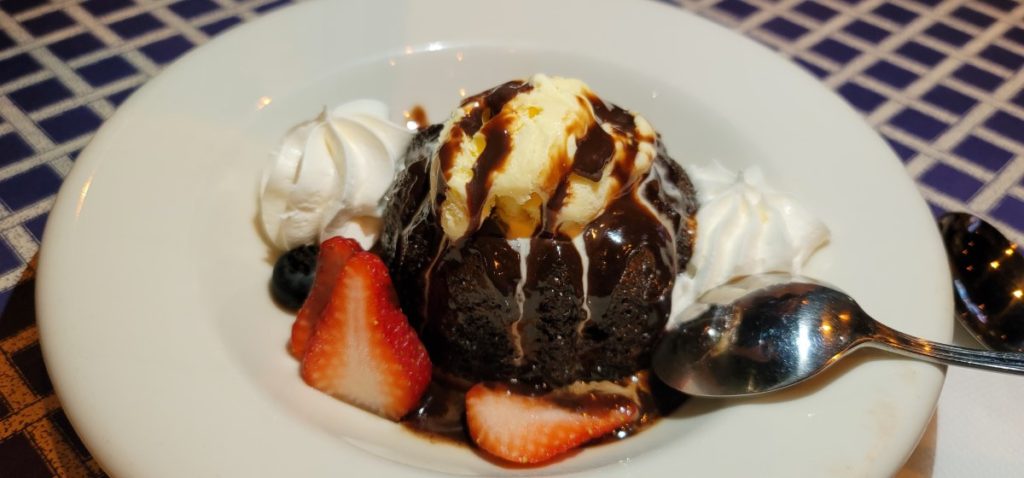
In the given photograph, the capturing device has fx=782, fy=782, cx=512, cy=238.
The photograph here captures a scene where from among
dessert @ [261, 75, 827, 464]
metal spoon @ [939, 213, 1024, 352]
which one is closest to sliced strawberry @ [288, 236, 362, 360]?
dessert @ [261, 75, 827, 464]

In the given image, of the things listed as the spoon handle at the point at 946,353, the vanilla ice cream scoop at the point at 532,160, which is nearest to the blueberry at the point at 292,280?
the vanilla ice cream scoop at the point at 532,160

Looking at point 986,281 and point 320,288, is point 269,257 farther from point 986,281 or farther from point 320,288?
point 986,281

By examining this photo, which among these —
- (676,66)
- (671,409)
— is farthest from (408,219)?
(676,66)

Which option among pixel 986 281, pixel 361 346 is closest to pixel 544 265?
pixel 361 346

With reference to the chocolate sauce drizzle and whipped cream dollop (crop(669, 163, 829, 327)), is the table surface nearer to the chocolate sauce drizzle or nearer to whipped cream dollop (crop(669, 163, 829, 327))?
whipped cream dollop (crop(669, 163, 829, 327))

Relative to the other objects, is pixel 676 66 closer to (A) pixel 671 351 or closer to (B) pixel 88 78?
(A) pixel 671 351

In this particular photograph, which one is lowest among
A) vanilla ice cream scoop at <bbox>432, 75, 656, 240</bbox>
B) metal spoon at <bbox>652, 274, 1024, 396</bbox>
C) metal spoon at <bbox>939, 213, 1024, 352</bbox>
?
metal spoon at <bbox>939, 213, 1024, 352</bbox>

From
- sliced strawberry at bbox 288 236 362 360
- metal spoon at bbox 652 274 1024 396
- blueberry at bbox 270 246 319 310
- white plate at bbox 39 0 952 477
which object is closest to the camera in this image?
white plate at bbox 39 0 952 477
